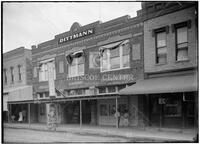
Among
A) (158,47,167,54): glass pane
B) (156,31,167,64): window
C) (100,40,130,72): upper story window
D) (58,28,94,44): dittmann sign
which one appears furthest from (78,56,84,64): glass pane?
(158,47,167,54): glass pane

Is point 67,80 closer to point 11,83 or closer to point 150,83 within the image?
point 11,83

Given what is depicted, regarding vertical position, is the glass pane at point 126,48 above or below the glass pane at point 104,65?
above

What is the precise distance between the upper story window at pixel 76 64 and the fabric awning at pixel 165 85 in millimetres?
6393

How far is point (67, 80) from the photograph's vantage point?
953 inches

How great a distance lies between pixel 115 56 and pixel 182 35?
17.7 feet

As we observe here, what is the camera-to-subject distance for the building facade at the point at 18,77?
26.6m

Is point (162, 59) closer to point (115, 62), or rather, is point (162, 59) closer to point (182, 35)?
point (182, 35)

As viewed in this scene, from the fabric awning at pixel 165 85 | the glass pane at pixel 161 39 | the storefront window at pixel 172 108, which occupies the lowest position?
the storefront window at pixel 172 108

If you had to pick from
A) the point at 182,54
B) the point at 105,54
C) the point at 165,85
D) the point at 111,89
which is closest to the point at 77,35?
the point at 105,54

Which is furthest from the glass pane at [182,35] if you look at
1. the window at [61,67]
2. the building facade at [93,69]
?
the window at [61,67]

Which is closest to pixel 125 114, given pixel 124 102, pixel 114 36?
pixel 124 102

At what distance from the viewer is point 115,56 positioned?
20.6m

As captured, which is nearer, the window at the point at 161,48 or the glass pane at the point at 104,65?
the window at the point at 161,48

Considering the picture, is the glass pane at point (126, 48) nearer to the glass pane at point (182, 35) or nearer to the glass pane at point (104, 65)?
the glass pane at point (104, 65)
